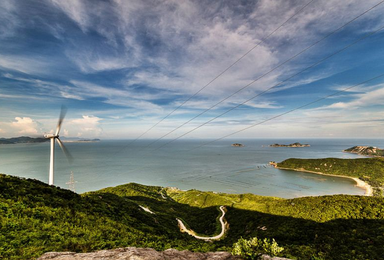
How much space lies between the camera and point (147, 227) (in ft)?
108

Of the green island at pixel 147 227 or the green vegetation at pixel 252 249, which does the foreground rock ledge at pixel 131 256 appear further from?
the green island at pixel 147 227

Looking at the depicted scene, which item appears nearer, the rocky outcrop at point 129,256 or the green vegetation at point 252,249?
the rocky outcrop at point 129,256

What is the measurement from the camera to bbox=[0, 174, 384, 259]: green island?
1593 centimetres

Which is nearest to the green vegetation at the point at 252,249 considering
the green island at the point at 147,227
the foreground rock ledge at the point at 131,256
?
the foreground rock ledge at the point at 131,256

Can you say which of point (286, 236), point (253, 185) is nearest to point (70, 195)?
point (286, 236)

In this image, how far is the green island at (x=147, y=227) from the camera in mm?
15930

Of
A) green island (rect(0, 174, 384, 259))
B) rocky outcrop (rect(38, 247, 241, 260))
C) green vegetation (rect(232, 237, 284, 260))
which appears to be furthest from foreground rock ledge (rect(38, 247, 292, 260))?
green island (rect(0, 174, 384, 259))

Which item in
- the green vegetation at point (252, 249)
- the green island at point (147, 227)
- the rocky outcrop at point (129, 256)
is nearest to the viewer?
the rocky outcrop at point (129, 256)

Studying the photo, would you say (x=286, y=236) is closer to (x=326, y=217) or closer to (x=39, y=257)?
(x=326, y=217)

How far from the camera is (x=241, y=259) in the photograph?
1231cm

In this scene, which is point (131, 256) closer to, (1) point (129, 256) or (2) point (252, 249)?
(1) point (129, 256)

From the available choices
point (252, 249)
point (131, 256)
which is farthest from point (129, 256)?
point (252, 249)

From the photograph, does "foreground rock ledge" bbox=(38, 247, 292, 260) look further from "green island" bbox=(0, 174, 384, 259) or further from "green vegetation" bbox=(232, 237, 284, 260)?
"green island" bbox=(0, 174, 384, 259)

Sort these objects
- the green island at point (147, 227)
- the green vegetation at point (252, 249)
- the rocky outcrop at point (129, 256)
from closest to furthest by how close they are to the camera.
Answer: the rocky outcrop at point (129, 256) < the green vegetation at point (252, 249) < the green island at point (147, 227)
